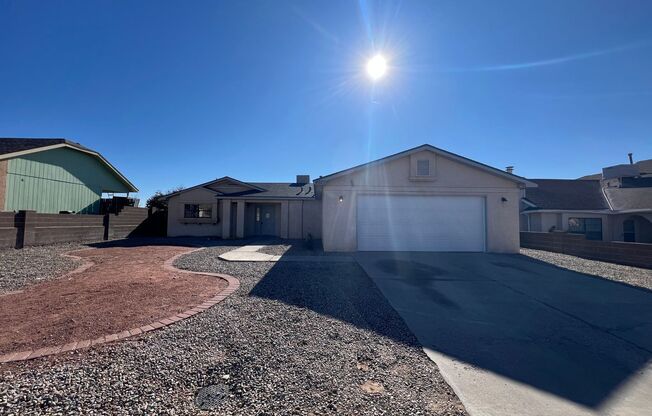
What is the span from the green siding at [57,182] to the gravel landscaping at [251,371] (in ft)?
58.6

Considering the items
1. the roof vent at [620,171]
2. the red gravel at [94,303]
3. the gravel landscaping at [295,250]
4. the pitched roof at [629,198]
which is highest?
the roof vent at [620,171]

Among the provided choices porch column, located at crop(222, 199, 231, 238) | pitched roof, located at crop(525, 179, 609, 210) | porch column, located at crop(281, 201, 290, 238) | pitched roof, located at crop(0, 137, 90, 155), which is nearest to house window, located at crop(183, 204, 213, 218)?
porch column, located at crop(222, 199, 231, 238)

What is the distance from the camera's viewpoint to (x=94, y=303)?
4770mm

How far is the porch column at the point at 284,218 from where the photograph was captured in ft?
59.0

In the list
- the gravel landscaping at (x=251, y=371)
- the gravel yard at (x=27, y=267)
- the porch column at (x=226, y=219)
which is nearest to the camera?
the gravel landscaping at (x=251, y=371)

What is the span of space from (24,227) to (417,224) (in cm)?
1549

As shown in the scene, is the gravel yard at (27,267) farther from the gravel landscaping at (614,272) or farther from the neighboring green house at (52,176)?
the gravel landscaping at (614,272)

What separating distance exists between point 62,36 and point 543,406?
14.2 m

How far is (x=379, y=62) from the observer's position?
9.52 m

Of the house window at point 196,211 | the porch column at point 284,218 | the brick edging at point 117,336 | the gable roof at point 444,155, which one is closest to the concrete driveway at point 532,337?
the brick edging at point 117,336

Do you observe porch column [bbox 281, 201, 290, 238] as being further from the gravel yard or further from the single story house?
the single story house

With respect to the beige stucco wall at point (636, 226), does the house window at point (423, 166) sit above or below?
above

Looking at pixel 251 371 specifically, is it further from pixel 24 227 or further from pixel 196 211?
pixel 196 211

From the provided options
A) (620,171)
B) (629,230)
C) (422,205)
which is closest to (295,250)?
(422,205)
